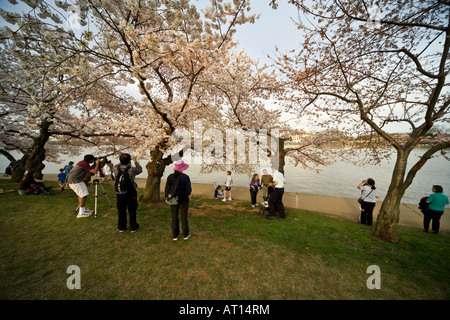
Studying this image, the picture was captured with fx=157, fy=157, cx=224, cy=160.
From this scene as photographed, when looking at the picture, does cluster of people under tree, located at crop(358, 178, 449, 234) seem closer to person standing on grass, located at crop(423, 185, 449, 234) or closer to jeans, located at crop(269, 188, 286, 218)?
person standing on grass, located at crop(423, 185, 449, 234)

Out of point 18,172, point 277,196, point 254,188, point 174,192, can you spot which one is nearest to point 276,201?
point 277,196

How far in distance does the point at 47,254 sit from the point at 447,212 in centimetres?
1641

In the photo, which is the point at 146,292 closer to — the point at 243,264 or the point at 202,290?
the point at 202,290

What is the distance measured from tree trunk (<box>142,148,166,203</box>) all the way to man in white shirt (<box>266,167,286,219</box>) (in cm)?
524

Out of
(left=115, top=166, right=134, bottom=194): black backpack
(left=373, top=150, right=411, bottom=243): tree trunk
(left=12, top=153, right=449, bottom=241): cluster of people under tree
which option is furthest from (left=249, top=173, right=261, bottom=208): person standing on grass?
(left=115, top=166, right=134, bottom=194): black backpack

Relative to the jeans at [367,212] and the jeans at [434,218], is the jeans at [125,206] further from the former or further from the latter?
the jeans at [434,218]

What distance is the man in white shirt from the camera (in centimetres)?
617

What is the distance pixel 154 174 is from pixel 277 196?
5.65 metres

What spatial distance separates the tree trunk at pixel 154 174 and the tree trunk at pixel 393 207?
868 cm

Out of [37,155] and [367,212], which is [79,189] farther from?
[367,212]

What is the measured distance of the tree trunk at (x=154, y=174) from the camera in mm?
7461

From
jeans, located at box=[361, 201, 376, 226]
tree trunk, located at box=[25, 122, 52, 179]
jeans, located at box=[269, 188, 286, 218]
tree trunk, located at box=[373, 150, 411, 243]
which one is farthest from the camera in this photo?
tree trunk, located at box=[25, 122, 52, 179]

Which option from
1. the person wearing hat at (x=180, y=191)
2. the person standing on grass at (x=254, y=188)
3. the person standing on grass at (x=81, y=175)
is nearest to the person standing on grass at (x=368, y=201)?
the person standing on grass at (x=254, y=188)

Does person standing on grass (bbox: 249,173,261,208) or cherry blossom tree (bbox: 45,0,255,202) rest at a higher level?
cherry blossom tree (bbox: 45,0,255,202)
